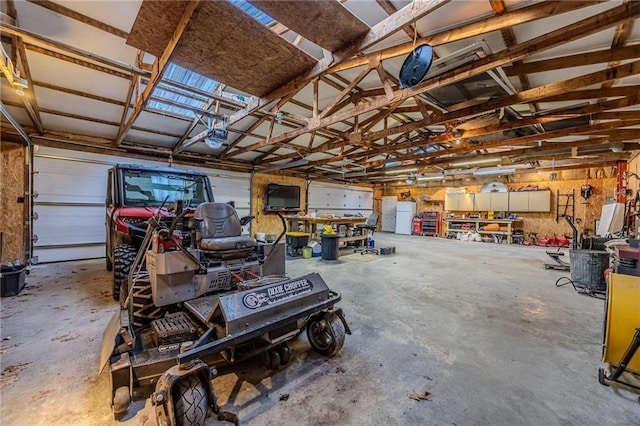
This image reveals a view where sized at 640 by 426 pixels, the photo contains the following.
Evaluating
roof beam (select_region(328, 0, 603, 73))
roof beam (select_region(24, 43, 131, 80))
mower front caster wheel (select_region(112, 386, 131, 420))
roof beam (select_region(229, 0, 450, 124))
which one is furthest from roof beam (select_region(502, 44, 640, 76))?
roof beam (select_region(24, 43, 131, 80))

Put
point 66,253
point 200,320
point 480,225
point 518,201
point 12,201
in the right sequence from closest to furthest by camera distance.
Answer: point 200,320 < point 12,201 < point 66,253 < point 518,201 < point 480,225

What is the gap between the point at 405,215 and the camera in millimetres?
13469

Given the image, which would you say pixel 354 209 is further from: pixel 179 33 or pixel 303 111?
pixel 179 33

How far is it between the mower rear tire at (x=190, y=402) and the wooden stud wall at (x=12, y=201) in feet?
21.2

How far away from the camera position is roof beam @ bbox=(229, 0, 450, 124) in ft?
6.29

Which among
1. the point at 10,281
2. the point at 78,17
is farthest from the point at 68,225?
the point at 78,17

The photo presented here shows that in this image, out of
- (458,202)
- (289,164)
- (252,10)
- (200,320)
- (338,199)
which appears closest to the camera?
(200,320)

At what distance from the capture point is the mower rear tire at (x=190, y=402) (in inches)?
52.1

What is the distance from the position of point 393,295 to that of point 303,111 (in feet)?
13.1

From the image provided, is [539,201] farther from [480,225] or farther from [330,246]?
[330,246]

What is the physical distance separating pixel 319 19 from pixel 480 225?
12.3m

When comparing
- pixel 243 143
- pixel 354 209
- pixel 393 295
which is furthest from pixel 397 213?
pixel 393 295

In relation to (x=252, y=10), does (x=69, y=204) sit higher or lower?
lower

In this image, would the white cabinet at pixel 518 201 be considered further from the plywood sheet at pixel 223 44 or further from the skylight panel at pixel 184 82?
the skylight panel at pixel 184 82
